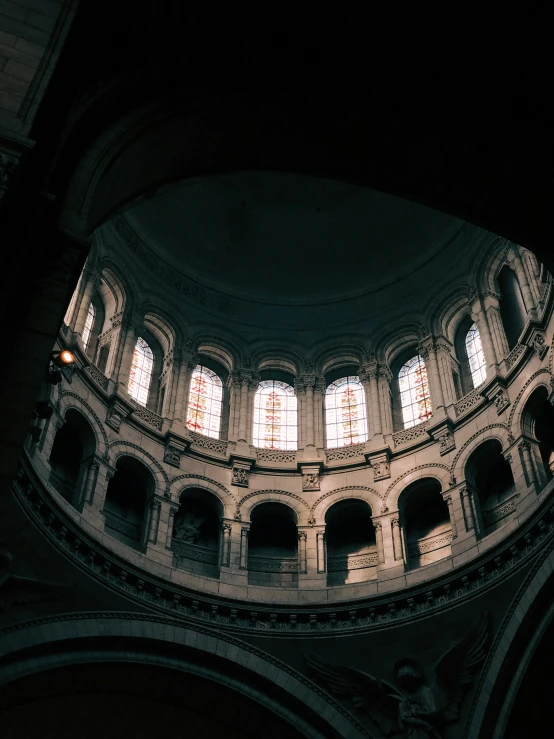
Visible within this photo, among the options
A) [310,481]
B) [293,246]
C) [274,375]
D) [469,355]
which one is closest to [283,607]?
[310,481]

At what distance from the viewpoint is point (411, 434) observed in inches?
1002

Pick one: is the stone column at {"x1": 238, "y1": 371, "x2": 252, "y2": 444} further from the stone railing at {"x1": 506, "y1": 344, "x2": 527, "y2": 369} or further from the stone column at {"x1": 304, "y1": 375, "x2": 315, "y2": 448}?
the stone railing at {"x1": 506, "y1": 344, "x2": 527, "y2": 369}

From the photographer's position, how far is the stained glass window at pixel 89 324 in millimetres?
25905

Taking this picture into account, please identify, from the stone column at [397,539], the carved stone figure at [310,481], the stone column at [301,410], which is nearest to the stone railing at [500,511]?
the stone column at [397,539]

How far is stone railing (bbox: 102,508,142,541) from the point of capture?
74.8 ft

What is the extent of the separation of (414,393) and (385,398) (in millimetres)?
900

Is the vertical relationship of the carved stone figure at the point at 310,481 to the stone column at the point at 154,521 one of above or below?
above

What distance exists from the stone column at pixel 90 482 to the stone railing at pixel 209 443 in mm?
3723

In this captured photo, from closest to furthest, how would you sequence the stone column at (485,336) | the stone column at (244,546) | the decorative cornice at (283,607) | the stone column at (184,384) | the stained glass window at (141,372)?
1. the decorative cornice at (283,607)
2. the stone column at (244,546)
3. the stone column at (485,336)
4. the stone column at (184,384)
5. the stained glass window at (141,372)

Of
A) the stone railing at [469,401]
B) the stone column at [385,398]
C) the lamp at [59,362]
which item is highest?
the stone column at [385,398]

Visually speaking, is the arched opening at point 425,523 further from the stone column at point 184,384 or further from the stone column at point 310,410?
the stone column at point 184,384

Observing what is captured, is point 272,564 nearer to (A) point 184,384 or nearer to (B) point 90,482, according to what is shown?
(B) point 90,482

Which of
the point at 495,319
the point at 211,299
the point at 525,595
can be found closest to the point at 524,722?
the point at 525,595

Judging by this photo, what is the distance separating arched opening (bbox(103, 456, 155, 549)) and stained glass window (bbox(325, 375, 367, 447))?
5.77m
